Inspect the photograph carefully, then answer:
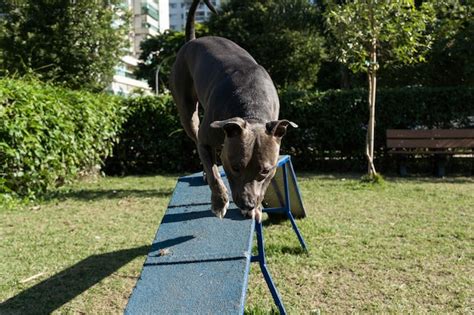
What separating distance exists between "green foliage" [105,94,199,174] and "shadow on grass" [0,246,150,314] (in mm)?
7552

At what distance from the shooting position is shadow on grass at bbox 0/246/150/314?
4078 mm

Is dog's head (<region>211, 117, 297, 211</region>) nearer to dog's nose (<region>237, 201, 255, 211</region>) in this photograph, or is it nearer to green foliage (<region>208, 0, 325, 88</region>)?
dog's nose (<region>237, 201, 255, 211</region>)

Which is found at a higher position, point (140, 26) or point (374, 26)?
point (140, 26)

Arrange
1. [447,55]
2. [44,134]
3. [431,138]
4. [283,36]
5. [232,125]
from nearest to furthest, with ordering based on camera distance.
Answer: [232,125] → [44,134] → [431,138] → [447,55] → [283,36]

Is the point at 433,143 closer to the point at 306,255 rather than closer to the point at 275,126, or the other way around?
the point at 306,255

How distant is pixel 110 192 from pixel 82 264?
4.61 m

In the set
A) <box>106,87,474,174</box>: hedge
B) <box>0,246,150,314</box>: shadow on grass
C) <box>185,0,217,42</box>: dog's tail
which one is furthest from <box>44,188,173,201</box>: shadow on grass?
<box>185,0,217,42</box>: dog's tail

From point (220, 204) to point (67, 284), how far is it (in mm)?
1940

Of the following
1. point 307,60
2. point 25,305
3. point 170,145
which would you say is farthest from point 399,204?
point 307,60

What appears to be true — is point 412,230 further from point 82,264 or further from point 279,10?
point 279,10

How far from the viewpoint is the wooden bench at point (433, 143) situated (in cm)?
1155

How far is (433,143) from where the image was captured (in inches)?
459

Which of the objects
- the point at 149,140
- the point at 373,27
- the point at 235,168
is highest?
the point at 373,27

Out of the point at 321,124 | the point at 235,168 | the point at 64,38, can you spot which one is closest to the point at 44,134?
the point at 235,168
